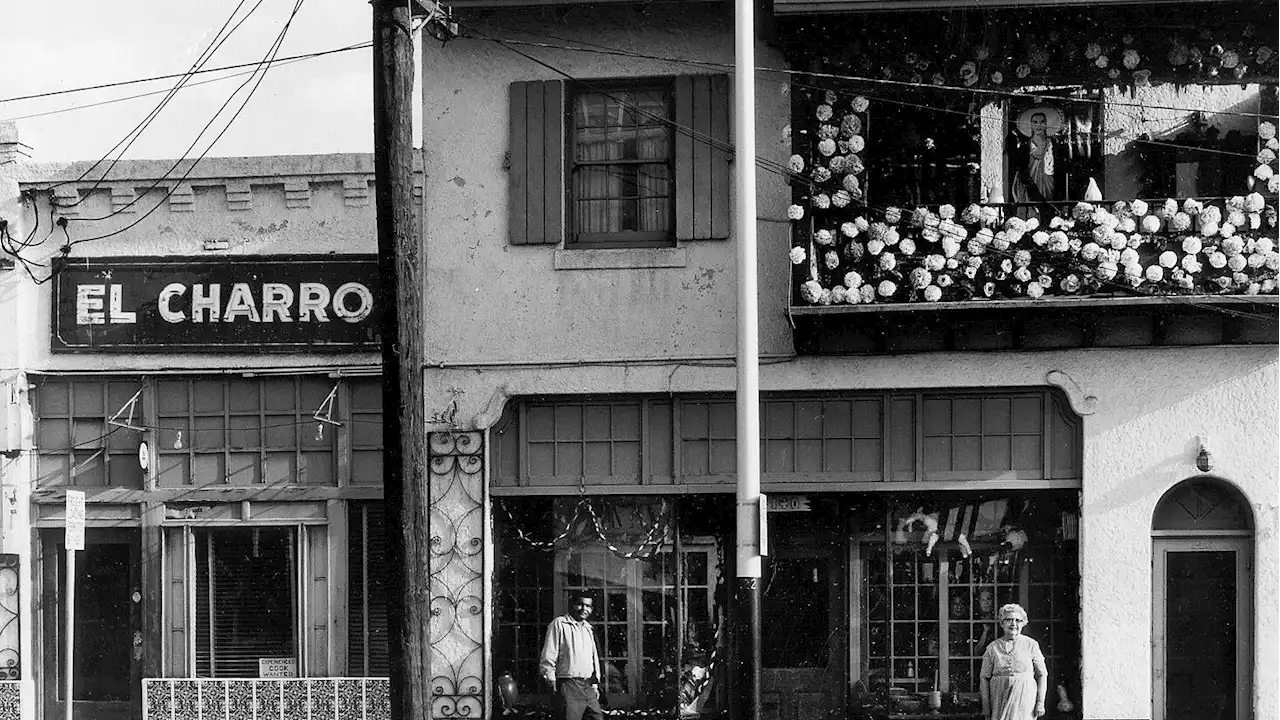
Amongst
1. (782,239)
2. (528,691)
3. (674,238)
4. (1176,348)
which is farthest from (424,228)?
(1176,348)

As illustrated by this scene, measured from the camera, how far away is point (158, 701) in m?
15.6

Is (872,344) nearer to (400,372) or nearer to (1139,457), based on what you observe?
(1139,457)

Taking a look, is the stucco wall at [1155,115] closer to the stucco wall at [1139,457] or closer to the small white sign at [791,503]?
the stucco wall at [1139,457]

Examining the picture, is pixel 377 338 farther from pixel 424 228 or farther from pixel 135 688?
pixel 135 688

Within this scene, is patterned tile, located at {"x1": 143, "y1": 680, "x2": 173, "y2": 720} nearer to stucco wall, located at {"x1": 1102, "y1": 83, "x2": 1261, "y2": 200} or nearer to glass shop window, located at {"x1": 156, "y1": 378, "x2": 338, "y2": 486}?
glass shop window, located at {"x1": 156, "y1": 378, "x2": 338, "y2": 486}

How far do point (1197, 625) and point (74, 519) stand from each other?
33.8ft

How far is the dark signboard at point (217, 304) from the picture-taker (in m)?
15.8

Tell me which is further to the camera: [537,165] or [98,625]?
[98,625]

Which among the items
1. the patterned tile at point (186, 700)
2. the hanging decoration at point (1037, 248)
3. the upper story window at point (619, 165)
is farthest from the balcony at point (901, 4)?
the patterned tile at point (186, 700)

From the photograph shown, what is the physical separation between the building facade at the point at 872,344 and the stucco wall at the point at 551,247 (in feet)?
0.10

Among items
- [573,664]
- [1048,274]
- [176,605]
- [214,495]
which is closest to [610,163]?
[1048,274]

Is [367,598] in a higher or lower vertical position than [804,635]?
higher

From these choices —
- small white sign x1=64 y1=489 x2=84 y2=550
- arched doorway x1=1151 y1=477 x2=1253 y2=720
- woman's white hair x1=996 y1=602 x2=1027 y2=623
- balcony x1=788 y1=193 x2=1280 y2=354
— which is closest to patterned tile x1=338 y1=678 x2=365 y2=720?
small white sign x1=64 y1=489 x2=84 y2=550

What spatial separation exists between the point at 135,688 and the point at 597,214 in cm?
660
